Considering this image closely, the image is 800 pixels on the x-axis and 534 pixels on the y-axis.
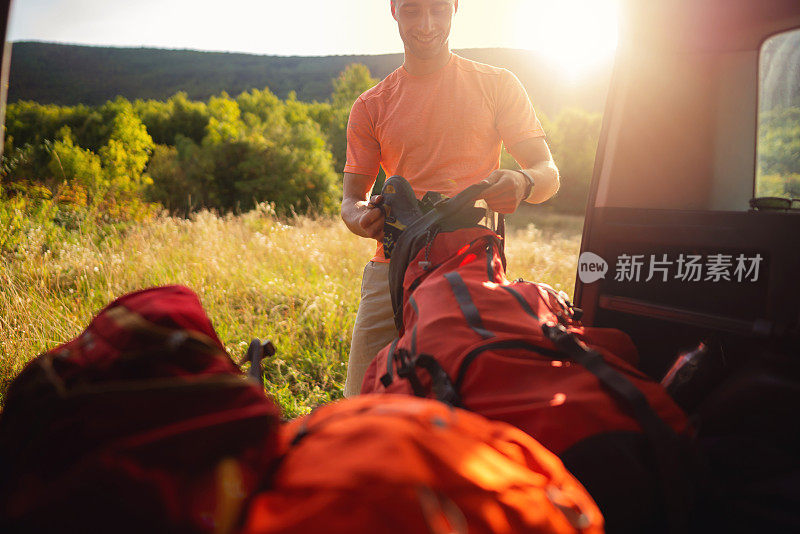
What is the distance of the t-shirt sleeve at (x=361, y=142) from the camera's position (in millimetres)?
2574

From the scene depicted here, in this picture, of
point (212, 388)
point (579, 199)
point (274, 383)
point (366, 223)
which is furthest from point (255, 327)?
point (579, 199)

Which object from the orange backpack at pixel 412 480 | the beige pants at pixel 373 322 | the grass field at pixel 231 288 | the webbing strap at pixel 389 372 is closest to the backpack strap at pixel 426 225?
the webbing strap at pixel 389 372

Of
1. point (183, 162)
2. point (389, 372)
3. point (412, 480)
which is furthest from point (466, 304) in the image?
point (183, 162)

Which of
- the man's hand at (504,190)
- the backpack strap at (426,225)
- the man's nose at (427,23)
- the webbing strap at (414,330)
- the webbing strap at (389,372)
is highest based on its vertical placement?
the man's nose at (427,23)

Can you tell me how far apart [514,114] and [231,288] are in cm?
354

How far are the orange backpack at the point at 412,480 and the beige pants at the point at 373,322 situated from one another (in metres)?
1.56

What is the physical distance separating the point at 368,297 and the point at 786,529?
190 cm

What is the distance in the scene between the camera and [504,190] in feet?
6.10

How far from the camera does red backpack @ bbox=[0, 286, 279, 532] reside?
2.14 feet

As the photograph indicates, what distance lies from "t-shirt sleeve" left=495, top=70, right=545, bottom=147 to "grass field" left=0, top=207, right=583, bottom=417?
7.16 ft

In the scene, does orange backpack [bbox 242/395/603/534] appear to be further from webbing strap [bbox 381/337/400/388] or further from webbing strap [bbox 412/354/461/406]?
webbing strap [bbox 381/337/400/388]

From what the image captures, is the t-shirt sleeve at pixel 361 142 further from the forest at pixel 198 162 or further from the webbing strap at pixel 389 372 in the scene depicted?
the forest at pixel 198 162


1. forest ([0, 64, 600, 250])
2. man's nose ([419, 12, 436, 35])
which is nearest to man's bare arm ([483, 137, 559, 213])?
man's nose ([419, 12, 436, 35])

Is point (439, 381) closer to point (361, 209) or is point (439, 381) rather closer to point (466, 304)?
point (466, 304)
